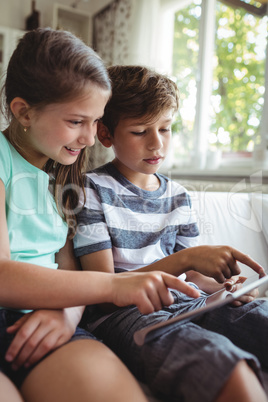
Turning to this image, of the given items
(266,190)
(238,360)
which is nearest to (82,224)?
(238,360)

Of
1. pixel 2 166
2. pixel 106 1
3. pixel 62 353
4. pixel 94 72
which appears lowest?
pixel 62 353

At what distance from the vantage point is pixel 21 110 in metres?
0.82

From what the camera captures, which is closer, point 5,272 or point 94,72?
point 5,272

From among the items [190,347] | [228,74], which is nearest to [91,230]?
[190,347]

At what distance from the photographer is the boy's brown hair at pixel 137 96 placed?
1.00m

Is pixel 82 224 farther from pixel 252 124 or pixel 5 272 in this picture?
pixel 252 124

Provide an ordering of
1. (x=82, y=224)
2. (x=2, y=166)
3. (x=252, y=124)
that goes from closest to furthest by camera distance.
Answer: (x=2, y=166) → (x=82, y=224) → (x=252, y=124)

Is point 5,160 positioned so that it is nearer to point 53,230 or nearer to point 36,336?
point 53,230

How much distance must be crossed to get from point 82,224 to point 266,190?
1.03 metres

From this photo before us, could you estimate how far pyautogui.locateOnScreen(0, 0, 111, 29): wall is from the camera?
12.7 ft

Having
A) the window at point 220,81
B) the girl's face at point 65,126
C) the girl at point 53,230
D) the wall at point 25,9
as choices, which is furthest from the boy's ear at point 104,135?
the wall at point 25,9

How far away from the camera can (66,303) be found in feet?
2.08

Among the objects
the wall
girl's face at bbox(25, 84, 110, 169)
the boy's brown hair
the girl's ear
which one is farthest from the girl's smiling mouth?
the wall

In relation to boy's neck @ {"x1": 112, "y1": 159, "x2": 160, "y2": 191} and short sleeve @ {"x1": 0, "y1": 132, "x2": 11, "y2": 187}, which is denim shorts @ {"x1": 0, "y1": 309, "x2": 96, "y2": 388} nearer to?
short sleeve @ {"x1": 0, "y1": 132, "x2": 11, "y2": 187}
